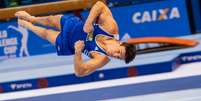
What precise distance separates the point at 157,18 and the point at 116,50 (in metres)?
4.78

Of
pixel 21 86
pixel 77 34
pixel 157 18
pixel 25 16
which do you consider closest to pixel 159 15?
pixel 157 18

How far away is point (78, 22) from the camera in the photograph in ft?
15.4

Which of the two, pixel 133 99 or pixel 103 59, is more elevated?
pixel 103 59

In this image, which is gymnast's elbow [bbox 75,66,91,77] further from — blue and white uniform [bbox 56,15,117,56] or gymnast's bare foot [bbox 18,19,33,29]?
gymnast's bare foot [bbox 18,19,33,29]

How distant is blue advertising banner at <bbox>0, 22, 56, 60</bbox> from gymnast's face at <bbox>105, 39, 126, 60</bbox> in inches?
158

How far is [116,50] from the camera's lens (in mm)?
4578

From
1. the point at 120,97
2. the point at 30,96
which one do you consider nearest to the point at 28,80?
the point at 30,96

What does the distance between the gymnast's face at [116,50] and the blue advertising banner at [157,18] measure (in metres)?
4.62

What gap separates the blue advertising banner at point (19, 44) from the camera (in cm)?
867

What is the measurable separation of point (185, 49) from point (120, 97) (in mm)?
1541

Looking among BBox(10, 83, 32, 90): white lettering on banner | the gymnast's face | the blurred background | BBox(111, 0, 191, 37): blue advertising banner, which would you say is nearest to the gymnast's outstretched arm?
the gymnast's face

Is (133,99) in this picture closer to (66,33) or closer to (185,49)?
(185,49)

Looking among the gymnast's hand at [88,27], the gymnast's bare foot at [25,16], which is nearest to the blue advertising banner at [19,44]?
the gymnast's bare foot at [25,16]

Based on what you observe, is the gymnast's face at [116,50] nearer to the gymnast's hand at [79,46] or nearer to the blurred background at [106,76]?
the gymnast's hand at [79,46]
